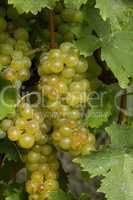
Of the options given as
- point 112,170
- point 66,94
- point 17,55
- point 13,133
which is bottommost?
point 112,170

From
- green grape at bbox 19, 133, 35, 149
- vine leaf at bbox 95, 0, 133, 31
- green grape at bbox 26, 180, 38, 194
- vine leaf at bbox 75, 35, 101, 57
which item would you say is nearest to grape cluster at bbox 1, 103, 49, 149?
green grape at bbox 19, 133, 35, 149

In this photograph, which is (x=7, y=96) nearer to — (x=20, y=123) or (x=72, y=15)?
(x=20, y=123)

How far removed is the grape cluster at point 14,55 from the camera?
62.2 inches

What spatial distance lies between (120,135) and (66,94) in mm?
204

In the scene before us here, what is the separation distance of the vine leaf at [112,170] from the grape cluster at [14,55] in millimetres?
289

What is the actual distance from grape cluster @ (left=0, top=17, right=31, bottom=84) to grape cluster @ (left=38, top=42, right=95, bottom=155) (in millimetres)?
48

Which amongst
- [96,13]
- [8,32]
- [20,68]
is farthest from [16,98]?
[96,13]

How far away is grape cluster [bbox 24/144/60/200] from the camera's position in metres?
1.60

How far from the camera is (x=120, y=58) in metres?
1.59

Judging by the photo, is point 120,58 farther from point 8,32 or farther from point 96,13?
point 8,32

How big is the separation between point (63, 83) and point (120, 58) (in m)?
0.18

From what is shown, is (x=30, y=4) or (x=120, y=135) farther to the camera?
(x=120, y=135)

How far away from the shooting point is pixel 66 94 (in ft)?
5.12

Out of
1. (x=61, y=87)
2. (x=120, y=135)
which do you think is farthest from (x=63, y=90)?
(x=120, y=135)
